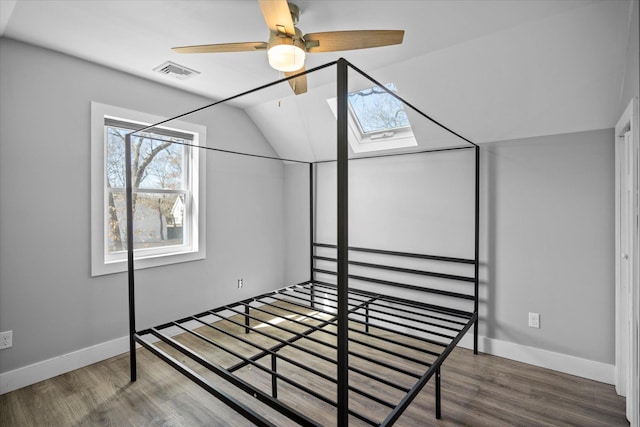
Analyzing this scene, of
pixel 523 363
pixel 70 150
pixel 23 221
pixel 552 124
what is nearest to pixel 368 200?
pixel 552 124

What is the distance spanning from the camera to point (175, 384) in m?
2.32

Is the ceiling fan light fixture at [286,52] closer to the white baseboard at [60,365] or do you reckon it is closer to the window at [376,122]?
the window at [376,122]

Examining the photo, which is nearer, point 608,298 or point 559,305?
point 608,298

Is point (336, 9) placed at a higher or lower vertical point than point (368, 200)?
higher

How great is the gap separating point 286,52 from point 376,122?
1.83 m

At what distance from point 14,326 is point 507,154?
376 cm

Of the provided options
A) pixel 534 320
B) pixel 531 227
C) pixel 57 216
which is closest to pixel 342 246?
pixel 531 227

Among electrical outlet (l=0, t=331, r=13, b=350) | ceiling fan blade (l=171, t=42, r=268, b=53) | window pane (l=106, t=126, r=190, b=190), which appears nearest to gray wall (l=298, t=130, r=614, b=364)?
ceiling fan blade (l=171, t=42, r=268, b=53)

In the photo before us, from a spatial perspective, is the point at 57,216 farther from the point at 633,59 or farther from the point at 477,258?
the point at 633,59

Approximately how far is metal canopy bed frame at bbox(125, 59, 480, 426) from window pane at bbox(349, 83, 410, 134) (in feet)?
2.25

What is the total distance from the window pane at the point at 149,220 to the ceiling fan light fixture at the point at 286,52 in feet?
6.19

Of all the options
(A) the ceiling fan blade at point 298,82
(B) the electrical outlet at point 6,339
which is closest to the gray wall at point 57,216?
(B) the electrical outlet at point 6,339

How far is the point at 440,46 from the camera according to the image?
2258mm

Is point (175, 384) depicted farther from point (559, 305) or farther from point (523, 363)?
point (559, 305)
